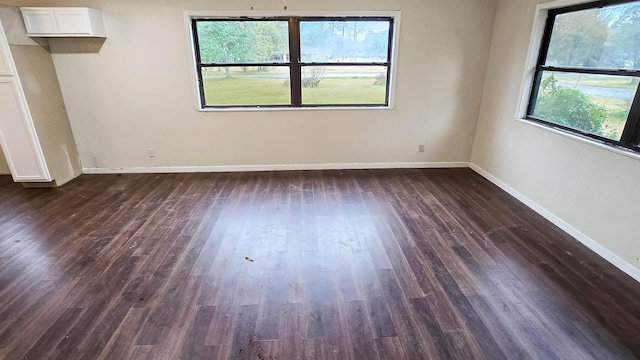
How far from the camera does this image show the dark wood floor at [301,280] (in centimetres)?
187

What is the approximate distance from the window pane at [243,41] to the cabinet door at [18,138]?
202 cm

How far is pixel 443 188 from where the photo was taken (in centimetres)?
406

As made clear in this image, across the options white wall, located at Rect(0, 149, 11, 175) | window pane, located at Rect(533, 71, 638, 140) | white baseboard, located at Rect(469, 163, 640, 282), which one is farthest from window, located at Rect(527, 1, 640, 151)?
white wall, located at Rect(0, 149, 11, 175)

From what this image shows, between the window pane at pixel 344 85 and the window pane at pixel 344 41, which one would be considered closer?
the window pane at pixel 344 41

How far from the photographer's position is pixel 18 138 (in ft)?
12.2

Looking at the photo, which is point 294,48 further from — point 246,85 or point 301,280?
point 301,280

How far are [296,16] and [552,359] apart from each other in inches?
159

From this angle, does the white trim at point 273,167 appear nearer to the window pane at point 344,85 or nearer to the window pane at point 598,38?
the window pane at point 344,85

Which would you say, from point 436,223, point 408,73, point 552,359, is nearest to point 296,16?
point 408,73

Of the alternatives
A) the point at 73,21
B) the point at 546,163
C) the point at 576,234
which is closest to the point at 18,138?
the point at 73,21

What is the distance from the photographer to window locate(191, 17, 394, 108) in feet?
13.5

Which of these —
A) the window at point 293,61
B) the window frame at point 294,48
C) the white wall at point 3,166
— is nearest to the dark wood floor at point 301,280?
the white wall at point 3,166

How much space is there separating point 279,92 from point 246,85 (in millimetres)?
443

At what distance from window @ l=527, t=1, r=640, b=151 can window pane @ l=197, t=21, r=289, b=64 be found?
9.70 feet
